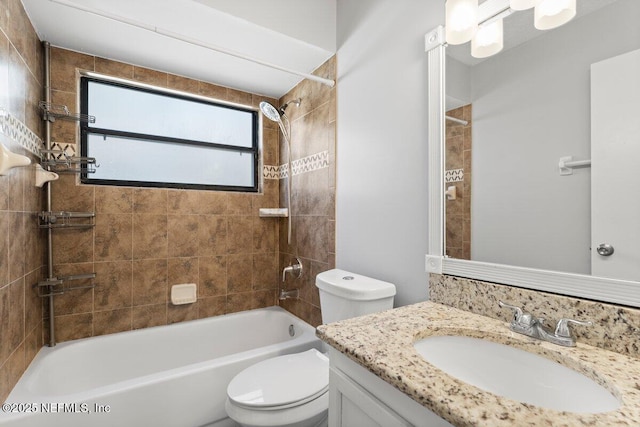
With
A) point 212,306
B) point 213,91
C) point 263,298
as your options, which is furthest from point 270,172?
point 212,306

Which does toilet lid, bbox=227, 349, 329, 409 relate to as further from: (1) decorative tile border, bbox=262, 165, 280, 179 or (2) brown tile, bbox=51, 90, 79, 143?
(2) brown tile, bbox=51, 90, 79, 143

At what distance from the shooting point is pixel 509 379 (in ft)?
2.56

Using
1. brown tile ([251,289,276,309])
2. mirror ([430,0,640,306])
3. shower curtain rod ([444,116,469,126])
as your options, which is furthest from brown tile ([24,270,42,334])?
shower curtain rod ([444,116,469,126])

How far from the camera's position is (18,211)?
4.49 ft

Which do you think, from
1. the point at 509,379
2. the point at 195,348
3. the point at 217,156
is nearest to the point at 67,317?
the point at 195,348

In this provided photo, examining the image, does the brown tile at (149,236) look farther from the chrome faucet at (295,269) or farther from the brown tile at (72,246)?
the chrome faucet at (295,269)

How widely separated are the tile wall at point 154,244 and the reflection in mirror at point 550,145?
1679mm

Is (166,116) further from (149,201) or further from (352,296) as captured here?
(352,296)

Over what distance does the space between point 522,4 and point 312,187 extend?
4.77 feet

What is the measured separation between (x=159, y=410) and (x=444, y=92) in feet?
6.16

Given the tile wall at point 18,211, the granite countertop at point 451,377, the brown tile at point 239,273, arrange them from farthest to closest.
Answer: the brown tile at point 239,273 → the tile wall at point 18,211 → the granite countertop at point 451,377

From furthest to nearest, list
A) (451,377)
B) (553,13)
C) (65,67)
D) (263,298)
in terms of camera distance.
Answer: (263,298)
(65,67)
(553,13)
(451,377)

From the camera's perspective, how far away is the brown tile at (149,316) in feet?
6.59

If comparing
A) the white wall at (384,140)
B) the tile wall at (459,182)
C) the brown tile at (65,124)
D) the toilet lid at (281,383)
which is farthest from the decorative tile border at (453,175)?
the brown tile at (65,124)
